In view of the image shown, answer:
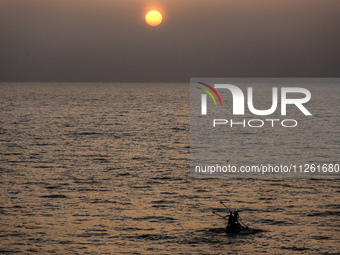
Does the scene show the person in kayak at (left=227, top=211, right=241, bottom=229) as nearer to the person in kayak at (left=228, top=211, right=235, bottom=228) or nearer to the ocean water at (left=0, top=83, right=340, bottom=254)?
the person in kayak at (left=228, top=211, right=235, bottom=228)

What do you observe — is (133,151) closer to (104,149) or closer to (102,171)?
(104,149)

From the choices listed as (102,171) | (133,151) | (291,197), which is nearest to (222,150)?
(133,151)

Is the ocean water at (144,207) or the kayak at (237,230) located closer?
the ocean water at (144,207)

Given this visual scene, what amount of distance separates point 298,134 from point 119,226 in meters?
54.8

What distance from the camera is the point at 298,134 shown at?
8119 centimetres

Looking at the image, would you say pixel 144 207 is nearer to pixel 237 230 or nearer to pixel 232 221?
pixel 232 221

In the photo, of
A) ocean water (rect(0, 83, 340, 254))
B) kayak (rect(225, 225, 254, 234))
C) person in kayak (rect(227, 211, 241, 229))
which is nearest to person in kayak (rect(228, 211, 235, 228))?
person in kayak (rect(227, 211, 241, 229))

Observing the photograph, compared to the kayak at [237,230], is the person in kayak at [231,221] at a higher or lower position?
higher

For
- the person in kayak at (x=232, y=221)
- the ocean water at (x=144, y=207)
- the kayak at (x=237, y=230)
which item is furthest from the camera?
the kayak at (x=237, y=230)

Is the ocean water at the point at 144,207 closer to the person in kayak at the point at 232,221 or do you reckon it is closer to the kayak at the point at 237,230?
the kayak at the point at 237,230

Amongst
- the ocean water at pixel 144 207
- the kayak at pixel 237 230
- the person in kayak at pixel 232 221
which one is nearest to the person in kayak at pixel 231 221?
the person in kayak at pixel 232 221

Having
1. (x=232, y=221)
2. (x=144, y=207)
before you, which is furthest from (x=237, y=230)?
(x=144, y=207)

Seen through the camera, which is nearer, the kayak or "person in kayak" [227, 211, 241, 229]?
"person in kayak" [227, 211, 241, 229]

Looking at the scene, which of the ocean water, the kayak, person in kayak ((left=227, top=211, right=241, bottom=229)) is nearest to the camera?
the ocean water
